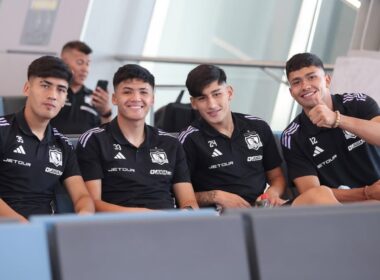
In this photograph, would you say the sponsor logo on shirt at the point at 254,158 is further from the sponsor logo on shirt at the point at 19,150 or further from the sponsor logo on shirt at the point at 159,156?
the sponsor logo on shirt at the point at 19,150

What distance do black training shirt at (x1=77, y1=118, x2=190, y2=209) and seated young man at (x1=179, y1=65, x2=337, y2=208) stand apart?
18 cm

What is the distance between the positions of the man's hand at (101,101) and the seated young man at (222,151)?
1804mm

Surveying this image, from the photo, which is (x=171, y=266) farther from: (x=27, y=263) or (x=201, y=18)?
(x=201, y=18)

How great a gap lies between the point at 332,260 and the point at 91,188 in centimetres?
181

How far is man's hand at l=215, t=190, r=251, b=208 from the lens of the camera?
3.88 m

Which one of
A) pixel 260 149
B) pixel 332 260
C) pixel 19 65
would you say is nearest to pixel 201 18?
pixel 19 65

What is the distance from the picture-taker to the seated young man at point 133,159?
3.78 m

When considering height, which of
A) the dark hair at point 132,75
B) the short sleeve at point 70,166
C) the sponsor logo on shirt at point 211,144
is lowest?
the short sleeve at point 70,166

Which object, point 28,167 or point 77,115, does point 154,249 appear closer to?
point 28,167

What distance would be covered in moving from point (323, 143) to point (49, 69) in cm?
145

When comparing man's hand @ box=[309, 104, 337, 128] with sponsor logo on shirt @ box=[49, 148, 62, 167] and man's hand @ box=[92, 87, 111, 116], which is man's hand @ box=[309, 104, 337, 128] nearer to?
sponsor logo on shirt @ box=[49, 148, 62, 167]

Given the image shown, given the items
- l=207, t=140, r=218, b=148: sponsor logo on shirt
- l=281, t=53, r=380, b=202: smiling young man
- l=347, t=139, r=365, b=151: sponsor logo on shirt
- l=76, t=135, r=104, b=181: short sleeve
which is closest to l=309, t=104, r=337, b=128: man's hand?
l=281, t=53, r=380, b=202: smiling young man

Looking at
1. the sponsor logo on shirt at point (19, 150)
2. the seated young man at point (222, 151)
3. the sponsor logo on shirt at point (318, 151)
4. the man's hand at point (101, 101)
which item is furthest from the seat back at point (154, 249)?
the man's hand at point (101, 101)

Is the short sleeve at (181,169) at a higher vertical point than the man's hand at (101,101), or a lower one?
lower
